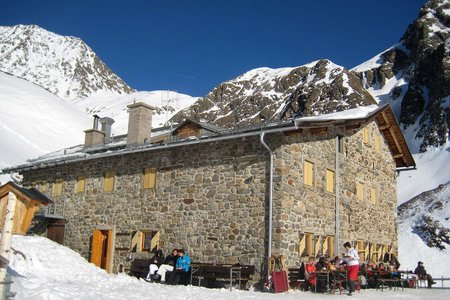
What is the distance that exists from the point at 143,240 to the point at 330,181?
20.9 ft

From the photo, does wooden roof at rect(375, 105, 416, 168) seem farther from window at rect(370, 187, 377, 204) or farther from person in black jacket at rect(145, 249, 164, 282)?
person in black jacket at rect(145, 249, 164, 282)

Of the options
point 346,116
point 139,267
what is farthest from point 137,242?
point 346,116

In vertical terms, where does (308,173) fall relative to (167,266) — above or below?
above

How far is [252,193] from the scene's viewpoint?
14.6 m

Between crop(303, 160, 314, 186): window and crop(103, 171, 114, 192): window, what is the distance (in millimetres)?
7031

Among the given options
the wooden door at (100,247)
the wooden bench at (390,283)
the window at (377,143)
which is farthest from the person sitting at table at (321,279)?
the wooden door at (100,247)

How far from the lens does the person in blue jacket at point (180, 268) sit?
14346 mm

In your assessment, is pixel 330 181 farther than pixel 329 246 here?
Yes

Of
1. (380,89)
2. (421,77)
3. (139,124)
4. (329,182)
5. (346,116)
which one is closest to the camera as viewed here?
(346,116)

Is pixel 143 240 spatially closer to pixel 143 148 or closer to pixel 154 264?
pixel 154 264

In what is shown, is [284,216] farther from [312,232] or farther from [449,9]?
[449,9]

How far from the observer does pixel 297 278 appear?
1400 centimetres

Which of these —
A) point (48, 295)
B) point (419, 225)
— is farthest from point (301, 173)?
point (419, 225)

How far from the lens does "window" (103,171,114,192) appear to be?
18250mm
